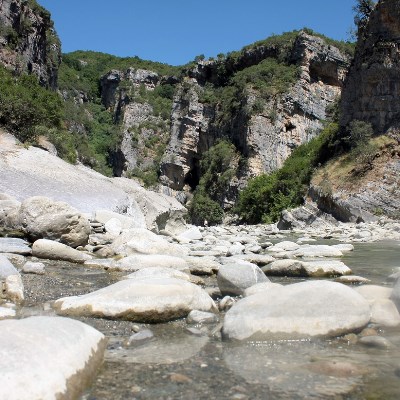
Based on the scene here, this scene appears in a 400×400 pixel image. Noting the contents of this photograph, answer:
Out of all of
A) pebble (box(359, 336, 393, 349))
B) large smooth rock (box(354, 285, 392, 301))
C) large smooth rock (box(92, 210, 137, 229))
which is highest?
large smooth rock (box(354, 285, 392, 301))

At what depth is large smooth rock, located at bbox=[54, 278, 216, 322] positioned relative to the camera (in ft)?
13.7

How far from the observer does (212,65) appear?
69125 mm

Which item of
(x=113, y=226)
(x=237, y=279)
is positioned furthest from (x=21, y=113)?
(x=237, y=279)

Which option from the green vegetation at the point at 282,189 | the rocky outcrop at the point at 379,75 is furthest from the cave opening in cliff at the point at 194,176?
the rocky outcrop at the point at 379,75

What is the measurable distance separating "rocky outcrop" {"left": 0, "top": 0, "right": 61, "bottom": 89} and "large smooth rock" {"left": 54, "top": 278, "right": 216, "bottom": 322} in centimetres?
3126

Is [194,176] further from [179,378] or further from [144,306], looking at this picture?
[179,378]

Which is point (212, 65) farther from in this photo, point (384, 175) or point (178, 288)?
point (178, 288)

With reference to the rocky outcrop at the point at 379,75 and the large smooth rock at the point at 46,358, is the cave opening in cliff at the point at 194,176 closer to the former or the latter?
the rocky outcrop at the point at 379,75

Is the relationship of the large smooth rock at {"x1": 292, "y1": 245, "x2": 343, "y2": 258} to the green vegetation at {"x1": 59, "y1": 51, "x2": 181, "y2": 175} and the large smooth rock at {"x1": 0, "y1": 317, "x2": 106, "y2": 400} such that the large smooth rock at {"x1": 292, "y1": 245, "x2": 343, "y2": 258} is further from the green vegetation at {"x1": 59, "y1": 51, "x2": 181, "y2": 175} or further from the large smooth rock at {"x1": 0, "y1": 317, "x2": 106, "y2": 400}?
the green vegetation at {"x1": 59, "y1": 51, "x2": 181, "y2": 175}

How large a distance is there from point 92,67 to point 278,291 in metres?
103

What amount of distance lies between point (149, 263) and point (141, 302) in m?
3.05

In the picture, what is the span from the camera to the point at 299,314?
3.77 m

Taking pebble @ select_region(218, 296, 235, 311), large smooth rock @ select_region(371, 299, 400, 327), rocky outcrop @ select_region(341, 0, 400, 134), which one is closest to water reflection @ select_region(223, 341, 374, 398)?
large smooth rock @ select_region(371, 299, 400, 327)

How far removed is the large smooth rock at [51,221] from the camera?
8.52m
